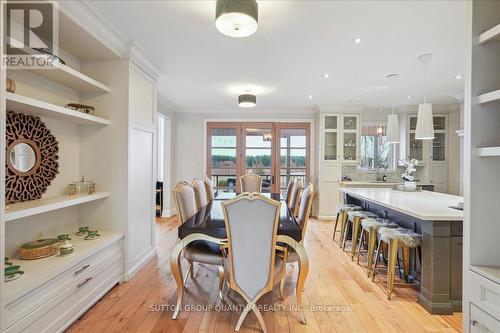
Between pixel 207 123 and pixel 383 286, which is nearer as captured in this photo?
pixel 383 286

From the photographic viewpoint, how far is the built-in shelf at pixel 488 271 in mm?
1244

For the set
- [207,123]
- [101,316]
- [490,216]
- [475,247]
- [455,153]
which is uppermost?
[207,123]

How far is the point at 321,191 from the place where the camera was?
226 inches

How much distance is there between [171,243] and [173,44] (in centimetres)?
283

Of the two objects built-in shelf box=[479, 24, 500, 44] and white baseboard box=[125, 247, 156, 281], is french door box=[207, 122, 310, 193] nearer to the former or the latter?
white baseboard box=[125, 247, 156, 281]

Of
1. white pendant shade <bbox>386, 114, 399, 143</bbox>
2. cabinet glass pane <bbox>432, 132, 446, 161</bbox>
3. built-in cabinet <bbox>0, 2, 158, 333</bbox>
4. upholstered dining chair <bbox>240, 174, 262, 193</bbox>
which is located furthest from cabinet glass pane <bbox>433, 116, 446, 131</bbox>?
built-in cabinet <bbox>0, 2, 158, 333</bbox>

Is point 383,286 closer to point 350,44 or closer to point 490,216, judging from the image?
point 490,216

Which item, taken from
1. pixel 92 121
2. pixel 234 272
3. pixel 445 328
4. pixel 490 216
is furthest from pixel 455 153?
pixel 92 121

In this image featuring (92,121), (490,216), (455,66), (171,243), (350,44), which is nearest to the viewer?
(490,216)

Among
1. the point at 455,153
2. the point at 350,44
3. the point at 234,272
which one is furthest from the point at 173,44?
the point at 455,153

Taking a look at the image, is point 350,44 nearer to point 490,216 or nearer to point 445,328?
point 490,216

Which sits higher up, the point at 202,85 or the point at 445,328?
the point at 202,85

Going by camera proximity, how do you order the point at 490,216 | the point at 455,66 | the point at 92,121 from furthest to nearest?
1. the point at 455,66
2. the point at 92,121
3. the point at 490,216

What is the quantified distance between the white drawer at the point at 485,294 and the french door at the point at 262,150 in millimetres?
4766
